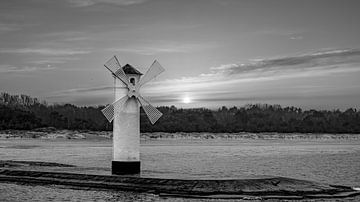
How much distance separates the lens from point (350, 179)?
28656 mm

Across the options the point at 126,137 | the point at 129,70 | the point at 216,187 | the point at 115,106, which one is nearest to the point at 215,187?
the point at 216,187

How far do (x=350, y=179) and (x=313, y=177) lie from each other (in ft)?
5.74

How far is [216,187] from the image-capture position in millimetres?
19484

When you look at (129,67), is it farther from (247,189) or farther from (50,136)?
(50,136)

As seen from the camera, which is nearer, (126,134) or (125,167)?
(125,167)

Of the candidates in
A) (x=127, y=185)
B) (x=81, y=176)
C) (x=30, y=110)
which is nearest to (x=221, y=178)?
(x=127, y=185)

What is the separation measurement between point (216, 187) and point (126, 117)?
5.08m

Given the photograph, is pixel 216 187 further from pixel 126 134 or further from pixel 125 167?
pixel 126 134

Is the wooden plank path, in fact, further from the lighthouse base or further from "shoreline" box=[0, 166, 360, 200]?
the lighthouse base

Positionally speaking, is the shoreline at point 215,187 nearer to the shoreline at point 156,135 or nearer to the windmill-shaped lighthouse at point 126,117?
the windmill-shaped lighthouse at point 126,117

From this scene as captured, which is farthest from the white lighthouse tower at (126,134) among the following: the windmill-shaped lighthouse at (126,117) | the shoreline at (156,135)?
the shoreline at (156,135)

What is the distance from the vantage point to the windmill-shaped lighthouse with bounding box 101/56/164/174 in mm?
22578

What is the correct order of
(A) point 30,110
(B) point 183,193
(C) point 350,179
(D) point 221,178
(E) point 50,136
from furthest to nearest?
1. (A) point 30,110
2. (E) point 50,136
3. (C) point 350,179
4. (D) point 221,178
5. (B) point 183,193

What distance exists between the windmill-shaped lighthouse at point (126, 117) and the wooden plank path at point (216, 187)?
1077 millimetres
